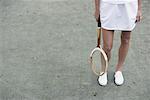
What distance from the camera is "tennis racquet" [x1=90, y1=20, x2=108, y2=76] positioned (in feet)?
12.7

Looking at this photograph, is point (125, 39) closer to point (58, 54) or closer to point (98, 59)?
point (98, 59)

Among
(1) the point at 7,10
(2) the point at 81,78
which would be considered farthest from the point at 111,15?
(1) the point at 7,10

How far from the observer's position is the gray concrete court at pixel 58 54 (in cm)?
414

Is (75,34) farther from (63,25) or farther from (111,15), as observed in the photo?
(111,15)

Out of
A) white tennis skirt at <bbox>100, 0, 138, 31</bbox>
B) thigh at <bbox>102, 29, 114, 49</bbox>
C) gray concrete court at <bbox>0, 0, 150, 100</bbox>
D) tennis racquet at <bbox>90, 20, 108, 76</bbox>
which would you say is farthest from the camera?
gray concrete court at <bbox>0, 0, 150, 100</bbox>

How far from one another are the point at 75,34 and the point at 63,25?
0.32 metres

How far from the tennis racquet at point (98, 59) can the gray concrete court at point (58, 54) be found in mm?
248

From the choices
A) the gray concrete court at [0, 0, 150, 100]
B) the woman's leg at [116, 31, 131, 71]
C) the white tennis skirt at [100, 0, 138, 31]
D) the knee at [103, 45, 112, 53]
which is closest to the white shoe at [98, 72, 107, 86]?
the gray concrete court at [0, 0, 150, 100]

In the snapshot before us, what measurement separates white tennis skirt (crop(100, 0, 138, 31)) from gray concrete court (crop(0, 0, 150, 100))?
0.88m

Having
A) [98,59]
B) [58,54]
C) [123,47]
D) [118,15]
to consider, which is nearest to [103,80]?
[98,59]

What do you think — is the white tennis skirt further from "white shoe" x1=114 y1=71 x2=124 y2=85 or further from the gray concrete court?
the gray concrete court

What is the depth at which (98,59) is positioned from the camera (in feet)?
13.2

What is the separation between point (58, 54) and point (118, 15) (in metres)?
1.37

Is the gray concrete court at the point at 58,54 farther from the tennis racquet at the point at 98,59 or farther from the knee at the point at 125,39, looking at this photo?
the knee at the point at 125,39
